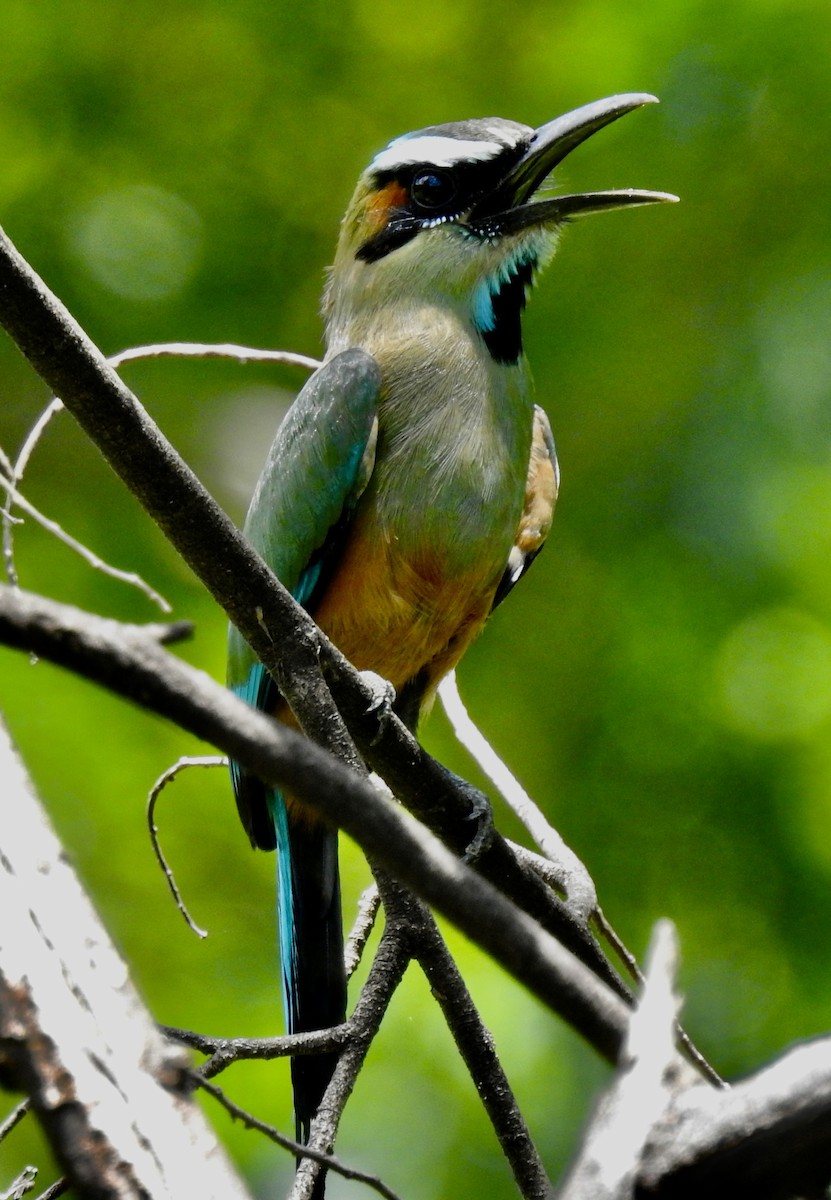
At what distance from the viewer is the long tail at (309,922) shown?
3928mm

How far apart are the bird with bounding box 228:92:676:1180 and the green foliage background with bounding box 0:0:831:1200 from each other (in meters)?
1.00

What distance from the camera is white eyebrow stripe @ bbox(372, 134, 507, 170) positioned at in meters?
4.66

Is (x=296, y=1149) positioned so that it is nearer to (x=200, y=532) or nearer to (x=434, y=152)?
(x=200, y=532)

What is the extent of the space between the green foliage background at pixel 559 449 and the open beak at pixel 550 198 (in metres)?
1.58

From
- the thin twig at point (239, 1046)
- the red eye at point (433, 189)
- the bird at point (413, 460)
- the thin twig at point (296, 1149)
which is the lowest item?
the thin twig at point (296, 1149)

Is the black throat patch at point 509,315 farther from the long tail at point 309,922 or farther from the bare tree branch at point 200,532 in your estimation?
the bare tree branch at point 200,532

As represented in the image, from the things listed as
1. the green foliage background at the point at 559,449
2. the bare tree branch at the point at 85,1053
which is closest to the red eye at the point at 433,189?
the green foliage background at the point at 559,449

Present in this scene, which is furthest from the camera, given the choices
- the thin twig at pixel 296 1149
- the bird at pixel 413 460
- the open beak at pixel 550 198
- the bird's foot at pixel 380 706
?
the open beak at pixel 550 198

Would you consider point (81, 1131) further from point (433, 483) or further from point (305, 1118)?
point (433, 483)

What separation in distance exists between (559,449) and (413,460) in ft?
7.65

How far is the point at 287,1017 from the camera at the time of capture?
155 inches

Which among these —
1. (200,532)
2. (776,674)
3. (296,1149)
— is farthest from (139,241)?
(296,1149)

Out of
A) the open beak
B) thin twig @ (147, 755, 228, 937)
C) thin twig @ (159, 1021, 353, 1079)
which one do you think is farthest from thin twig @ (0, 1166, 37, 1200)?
the open beak

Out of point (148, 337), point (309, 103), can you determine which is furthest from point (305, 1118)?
point (309, 103)
